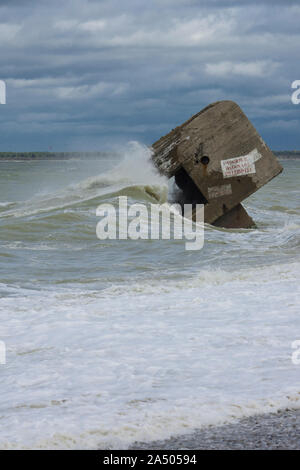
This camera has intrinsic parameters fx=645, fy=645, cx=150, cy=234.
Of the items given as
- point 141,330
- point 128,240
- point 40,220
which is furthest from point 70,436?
point 40,220

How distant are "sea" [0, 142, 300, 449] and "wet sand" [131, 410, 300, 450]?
0.23 ft

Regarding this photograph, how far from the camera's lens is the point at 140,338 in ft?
14.8

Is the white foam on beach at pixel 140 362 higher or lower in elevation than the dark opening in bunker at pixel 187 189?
lower

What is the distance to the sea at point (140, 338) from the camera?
3.12 metres

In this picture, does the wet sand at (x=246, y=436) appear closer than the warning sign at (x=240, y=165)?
Yes

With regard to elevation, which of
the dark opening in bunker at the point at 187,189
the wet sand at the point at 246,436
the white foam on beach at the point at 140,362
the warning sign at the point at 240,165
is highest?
the warning sign at the point at 240,165

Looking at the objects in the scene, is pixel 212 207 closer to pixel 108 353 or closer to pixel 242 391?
pixel 108 353

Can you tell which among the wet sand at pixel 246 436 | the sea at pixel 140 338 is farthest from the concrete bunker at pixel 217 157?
the wet sand at pixel 246 436

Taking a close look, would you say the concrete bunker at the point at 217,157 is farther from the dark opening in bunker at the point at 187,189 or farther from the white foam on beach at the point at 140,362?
the white foam on beach at the point at 140,362

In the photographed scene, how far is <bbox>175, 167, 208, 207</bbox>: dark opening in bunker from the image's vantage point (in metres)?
10.3

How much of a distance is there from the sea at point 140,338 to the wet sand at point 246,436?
69mm

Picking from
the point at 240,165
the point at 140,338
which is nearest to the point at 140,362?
the point at 140,338

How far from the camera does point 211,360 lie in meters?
3.97

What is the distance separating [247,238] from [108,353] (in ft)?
20.3
